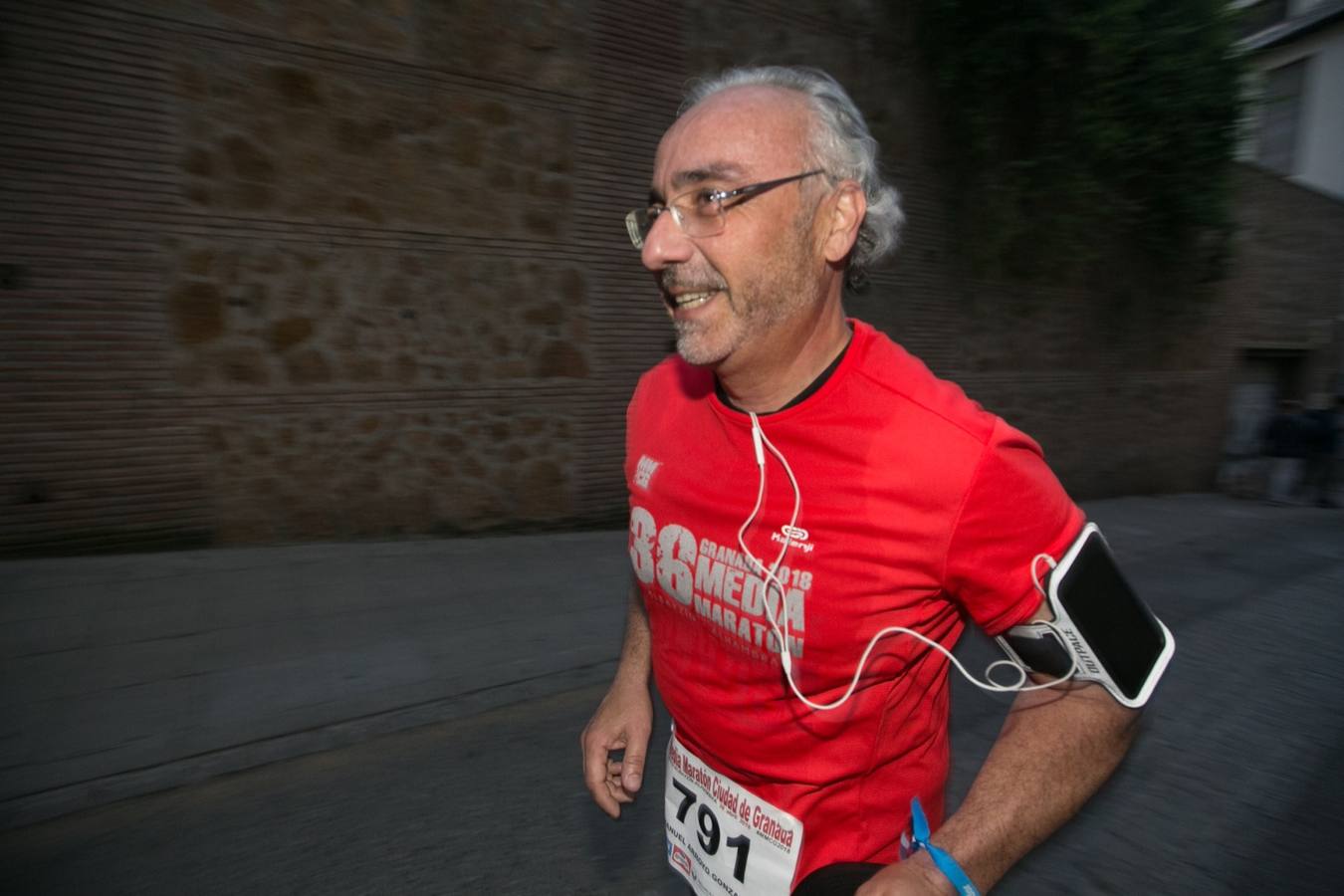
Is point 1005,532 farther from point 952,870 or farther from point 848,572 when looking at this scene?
point 952,870

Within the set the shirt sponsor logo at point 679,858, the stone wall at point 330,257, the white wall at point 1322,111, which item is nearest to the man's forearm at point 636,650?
the shirt sponsor logo at point 679,858

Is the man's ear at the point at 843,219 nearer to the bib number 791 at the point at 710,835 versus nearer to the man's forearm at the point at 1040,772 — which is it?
the man's forearm at the point at 1040,772

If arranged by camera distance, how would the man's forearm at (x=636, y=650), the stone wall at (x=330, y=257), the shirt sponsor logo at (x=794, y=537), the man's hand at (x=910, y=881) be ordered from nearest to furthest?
the man's hand at (x=910, y=881) → the shirt sponsor logo at (x=794, y=537) → the man's forearm at (x=636, y=650) → the stone wall at (x=330, y=257)

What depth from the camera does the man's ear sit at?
62.1 inches

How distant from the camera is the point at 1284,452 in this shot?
42.6 ft

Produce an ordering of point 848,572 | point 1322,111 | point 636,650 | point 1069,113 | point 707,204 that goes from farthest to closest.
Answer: point 1322,111
point 1069,113
point 636,650
point 707,204
point 848,572

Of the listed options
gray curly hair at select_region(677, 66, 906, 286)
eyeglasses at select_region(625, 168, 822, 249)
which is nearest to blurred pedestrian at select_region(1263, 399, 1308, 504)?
gray curly hair at select_region(677, 66, 906, 286)

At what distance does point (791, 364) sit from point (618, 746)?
917 mm

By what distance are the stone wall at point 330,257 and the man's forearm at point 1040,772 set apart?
225 inches

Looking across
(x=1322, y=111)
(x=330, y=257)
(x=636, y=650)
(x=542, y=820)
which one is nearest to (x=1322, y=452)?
(x=1322, y=111)

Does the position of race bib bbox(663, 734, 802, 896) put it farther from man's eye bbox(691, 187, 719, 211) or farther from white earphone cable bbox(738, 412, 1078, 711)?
man's eye bbox(691, 187, 719, 211)

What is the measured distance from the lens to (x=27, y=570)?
5047 mm

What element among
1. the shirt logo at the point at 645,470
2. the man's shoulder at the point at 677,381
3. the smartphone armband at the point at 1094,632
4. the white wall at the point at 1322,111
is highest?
the white wall at the point at 1322,111

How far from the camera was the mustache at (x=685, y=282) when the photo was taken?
1.53 metres
